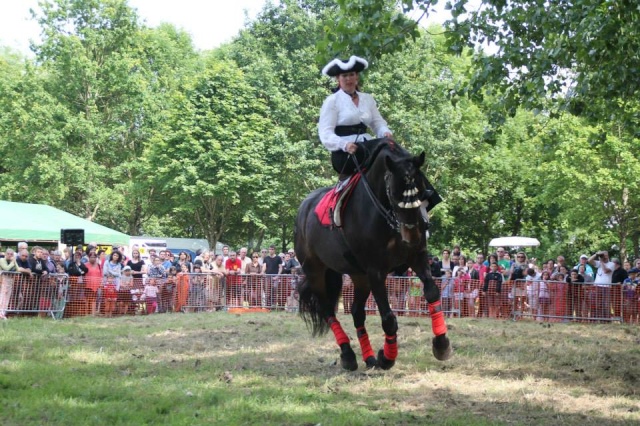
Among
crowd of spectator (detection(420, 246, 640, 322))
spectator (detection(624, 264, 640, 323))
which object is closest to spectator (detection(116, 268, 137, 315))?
crowd of spectator (detection(420, 246, 640, 322))

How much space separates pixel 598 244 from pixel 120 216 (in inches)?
1128

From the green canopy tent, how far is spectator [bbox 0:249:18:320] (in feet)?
30.9

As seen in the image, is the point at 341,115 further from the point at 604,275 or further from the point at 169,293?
the point at 169,293

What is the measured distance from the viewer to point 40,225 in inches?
1111

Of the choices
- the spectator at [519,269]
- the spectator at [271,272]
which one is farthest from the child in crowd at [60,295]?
the spectator at [519,269]

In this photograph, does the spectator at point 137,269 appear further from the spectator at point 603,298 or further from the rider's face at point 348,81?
the rider's face at point 348,81

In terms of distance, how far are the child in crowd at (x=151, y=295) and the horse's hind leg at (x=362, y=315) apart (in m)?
12.5

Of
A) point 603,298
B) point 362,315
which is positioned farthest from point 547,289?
Answer: point 362,315

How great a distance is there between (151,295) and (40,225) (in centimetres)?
940

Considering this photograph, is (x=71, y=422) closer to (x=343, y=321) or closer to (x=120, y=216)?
(x=343, y=321)

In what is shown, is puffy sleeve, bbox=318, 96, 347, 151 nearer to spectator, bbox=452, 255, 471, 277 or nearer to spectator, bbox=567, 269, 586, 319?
spectator, bbox=567, 269, 586, 319

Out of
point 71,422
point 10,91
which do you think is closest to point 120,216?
point 10,91

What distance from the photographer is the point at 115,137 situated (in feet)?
158

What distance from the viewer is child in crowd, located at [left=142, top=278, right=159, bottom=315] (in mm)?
20688
